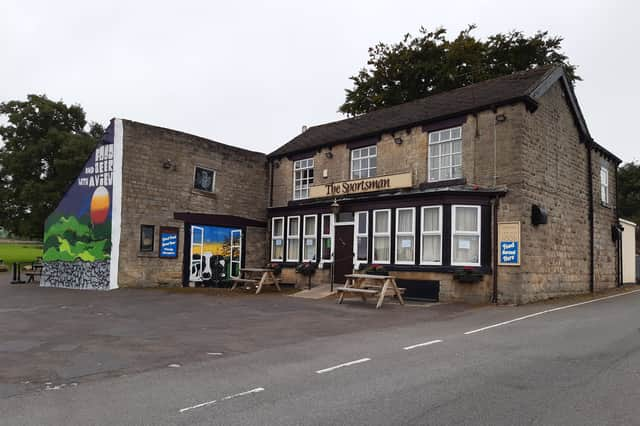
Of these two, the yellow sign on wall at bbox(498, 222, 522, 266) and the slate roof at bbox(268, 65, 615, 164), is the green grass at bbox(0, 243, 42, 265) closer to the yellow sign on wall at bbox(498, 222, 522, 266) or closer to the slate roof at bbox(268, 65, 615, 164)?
the slate roof at bbox(268, 65, 615, 164)

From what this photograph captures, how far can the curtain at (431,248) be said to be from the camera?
16.2 meters

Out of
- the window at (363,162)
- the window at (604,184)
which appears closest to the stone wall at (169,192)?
the window at (363,162)

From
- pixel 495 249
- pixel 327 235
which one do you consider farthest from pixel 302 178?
pixel 495 249

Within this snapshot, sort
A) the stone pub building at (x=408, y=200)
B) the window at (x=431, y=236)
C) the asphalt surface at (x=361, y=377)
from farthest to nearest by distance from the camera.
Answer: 1. the window at (x=431, y=236)
2. the stone pub building at (x=408, y=200)
3. the asphalt surface at (x=361, y=377)

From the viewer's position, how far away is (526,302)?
14.9m

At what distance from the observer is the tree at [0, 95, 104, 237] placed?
33.7 meters

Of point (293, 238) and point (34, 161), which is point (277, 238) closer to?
point (293, 238)

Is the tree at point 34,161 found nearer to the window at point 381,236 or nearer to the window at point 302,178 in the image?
the window at point 302,178

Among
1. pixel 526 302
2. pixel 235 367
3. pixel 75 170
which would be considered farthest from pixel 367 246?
pixel 75 170

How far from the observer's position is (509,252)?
14938 millimetres

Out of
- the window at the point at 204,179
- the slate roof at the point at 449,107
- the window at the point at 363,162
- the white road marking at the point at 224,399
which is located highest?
the slate roof at the point at 449,107

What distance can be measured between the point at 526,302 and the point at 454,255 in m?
2.39

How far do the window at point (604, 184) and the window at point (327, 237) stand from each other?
10.9 meters

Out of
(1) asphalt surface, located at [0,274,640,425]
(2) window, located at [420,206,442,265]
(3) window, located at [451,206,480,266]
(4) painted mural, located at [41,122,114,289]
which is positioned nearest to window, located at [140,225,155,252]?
(4) painted mural, located at [41,122,114,289]
